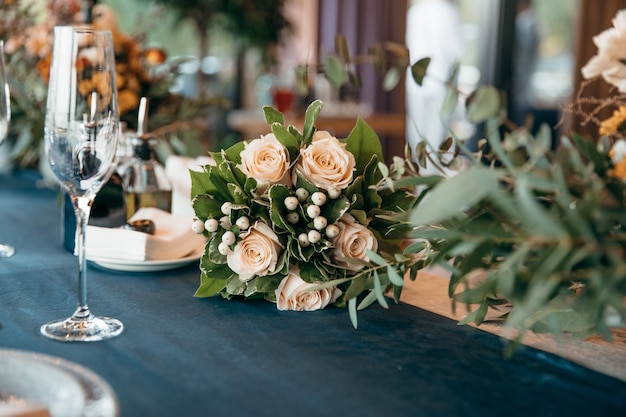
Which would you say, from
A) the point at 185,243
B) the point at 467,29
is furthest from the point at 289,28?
the point at 185,243

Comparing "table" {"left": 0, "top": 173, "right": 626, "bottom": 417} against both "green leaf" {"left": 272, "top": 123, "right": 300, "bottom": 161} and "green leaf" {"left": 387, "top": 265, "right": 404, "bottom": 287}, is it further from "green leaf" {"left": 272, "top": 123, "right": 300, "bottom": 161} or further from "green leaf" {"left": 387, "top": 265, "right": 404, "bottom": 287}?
"green leaf" {"left": 272, "top": 123, "right": 300, "bottom": 161}

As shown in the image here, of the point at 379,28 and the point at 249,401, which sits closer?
the point at 249,401

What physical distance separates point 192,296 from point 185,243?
0.18 metres

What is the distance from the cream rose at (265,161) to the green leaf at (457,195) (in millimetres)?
335

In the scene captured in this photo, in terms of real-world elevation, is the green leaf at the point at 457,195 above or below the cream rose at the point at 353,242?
above

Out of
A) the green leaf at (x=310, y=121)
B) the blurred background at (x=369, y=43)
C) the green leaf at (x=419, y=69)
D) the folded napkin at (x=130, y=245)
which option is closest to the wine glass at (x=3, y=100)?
the folded napkin at (x=130, y=245)

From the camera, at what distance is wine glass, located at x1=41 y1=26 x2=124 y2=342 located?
33.4 inches

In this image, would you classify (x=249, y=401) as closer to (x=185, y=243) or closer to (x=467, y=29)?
(x=185, y=243)

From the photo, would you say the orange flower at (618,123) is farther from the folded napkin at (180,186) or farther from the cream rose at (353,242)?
the folded napkin at (180,186)

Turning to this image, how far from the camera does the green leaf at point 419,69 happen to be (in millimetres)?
984

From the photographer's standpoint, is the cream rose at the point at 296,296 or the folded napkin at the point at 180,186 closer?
the cream rose at the point at 296,296

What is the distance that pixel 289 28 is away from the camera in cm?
515

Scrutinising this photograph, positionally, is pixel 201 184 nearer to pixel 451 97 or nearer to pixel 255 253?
pixel 255 253

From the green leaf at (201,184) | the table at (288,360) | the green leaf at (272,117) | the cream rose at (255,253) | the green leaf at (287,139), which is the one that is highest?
the green leaf at (272,117)
